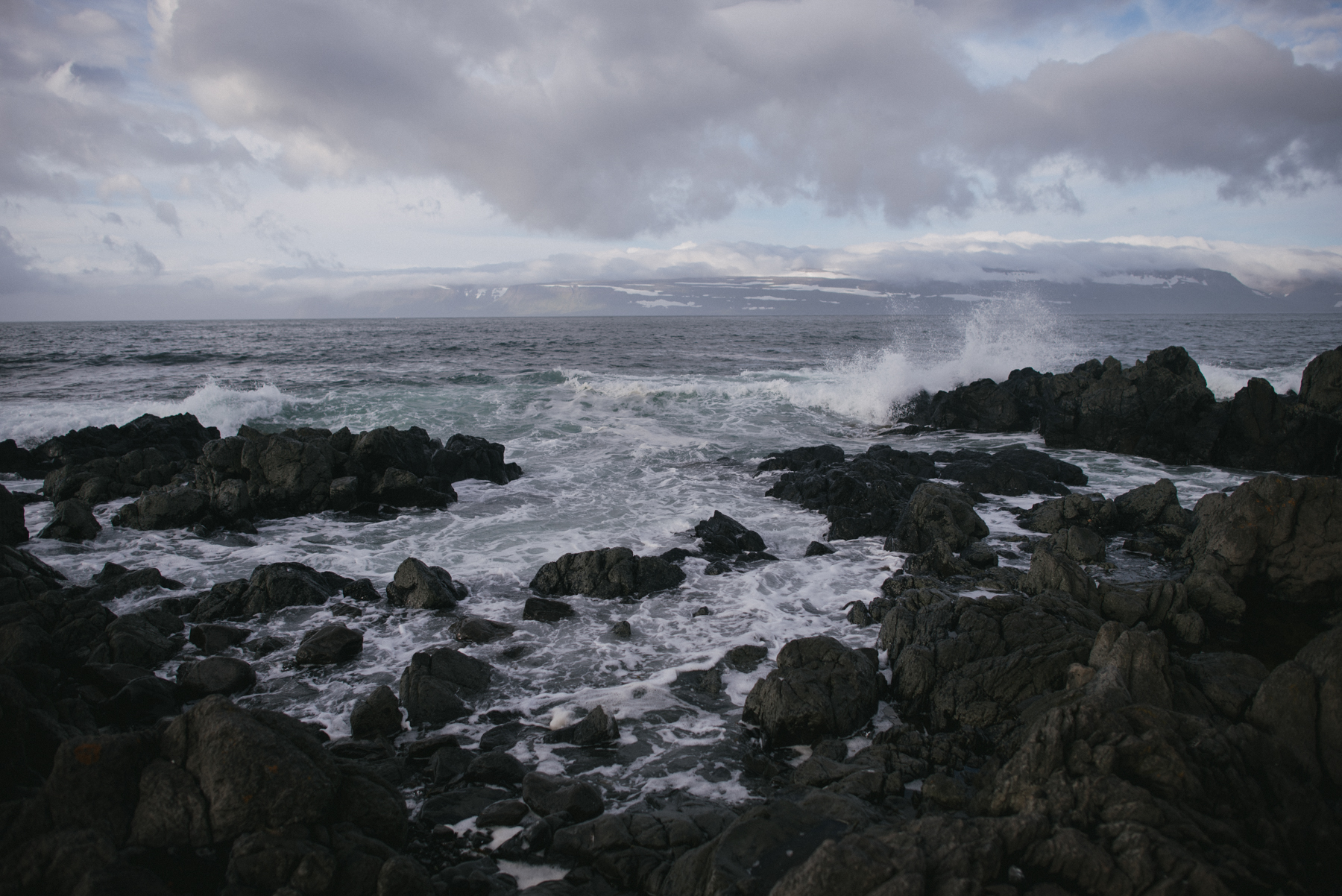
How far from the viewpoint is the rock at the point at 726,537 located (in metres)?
10.6

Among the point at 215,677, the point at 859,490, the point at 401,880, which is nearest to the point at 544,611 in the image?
the point at 215,677

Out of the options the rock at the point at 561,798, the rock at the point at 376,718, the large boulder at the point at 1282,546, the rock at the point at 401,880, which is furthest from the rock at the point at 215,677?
the large boulder at the point at 1282,546

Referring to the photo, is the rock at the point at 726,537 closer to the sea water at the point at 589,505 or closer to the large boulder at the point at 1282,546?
the sea water at the point at 589,505

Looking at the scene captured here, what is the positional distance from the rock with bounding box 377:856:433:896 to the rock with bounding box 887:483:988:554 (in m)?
8.40

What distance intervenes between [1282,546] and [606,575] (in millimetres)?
8488

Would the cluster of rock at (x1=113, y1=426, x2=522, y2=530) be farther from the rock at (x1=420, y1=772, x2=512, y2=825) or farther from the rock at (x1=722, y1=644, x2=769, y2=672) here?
the rock at (x1=420, y1=772, x2=512, y2=825)

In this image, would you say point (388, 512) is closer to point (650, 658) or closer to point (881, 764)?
point (650, 658)

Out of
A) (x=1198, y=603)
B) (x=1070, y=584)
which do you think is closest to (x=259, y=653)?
(x=1070, y=584)

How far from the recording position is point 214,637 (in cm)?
730

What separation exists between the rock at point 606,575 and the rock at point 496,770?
12.3 ft

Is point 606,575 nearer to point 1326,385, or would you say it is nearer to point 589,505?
point 589,505

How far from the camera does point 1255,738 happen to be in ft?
13.4

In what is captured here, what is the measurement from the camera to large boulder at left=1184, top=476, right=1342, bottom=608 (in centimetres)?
785

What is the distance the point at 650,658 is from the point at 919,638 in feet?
9.27
